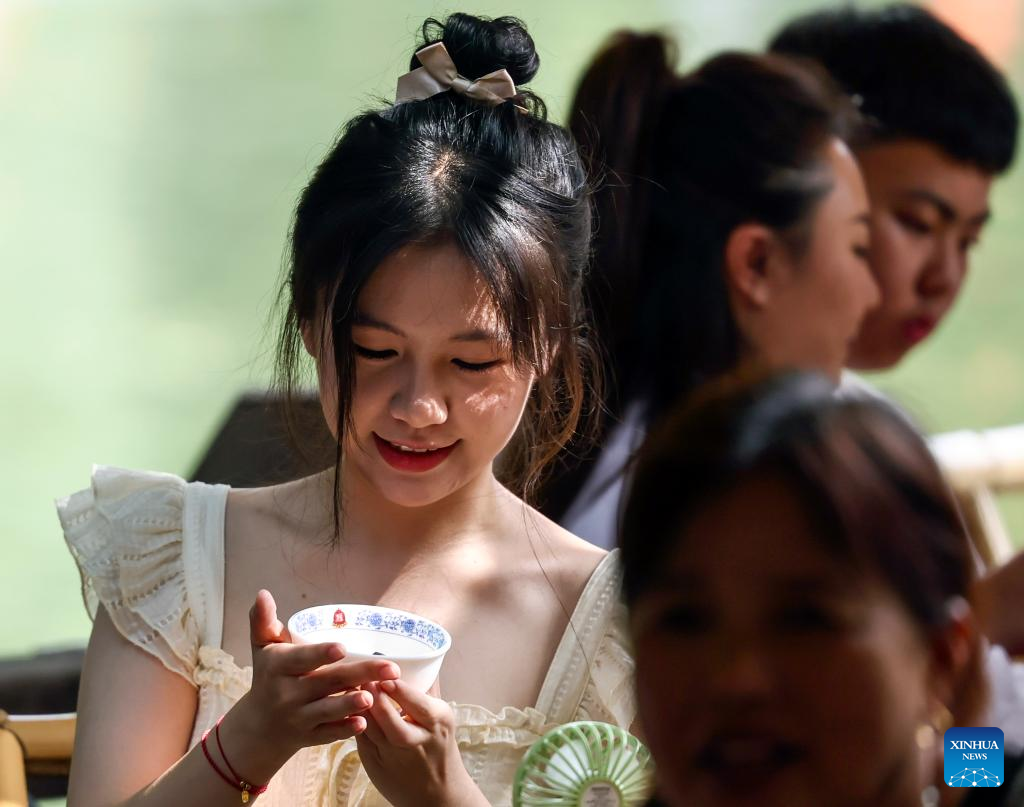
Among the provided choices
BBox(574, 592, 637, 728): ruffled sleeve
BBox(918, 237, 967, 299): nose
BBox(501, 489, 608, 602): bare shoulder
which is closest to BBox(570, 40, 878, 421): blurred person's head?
BBox(918, 237, 967, 299): nose

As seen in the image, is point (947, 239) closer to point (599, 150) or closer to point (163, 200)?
point (599, 150)

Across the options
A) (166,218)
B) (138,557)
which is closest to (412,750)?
(138,557)

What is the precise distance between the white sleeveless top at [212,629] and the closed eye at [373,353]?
0.95 ft

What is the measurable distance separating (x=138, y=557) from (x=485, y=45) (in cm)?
62

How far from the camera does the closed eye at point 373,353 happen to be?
4.00ft

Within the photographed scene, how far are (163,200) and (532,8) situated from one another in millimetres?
1502

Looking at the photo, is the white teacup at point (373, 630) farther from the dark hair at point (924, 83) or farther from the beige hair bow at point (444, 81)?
the dark hair at point (924, 83)

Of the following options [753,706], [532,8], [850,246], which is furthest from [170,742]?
[532,8]

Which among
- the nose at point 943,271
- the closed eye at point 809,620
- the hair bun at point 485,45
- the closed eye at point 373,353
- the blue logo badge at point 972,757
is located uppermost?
the hair bun at point 485,45

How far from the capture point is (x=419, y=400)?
1.19 meters

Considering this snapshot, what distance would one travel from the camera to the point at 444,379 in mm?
1218

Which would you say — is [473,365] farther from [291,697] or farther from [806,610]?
[806,610]

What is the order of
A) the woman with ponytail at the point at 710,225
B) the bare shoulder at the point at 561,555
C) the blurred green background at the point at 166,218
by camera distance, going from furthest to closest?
the blurred green background at the point at 166,218
the woman with ponytail at the point at 710,225
the bare shoulder at the point at 561,555

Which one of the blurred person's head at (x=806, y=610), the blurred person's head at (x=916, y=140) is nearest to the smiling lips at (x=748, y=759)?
the blurred person's head at (x=806, y=610)
